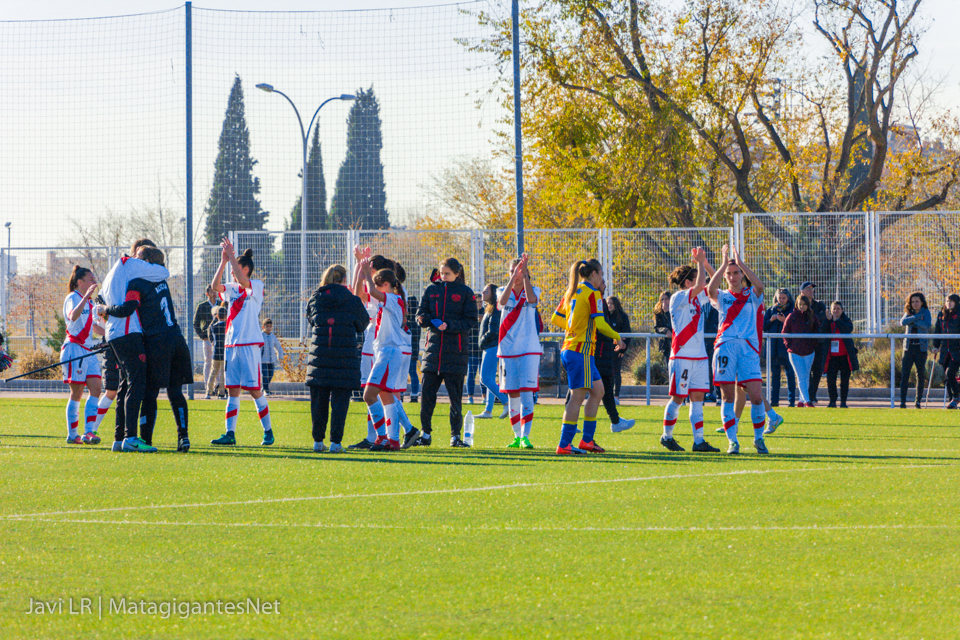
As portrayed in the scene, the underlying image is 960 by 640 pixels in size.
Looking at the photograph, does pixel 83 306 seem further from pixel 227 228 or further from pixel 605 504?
pixel 227 228

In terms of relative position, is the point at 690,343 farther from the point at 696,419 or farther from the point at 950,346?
the point at 950,346

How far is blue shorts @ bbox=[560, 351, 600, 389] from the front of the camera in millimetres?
9547

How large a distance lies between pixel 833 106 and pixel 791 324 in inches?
522

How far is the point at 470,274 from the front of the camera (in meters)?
20.7

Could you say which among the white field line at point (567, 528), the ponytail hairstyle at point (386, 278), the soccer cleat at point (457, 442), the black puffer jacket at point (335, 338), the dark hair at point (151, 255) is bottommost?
the soccer cleat at point (457, 442)

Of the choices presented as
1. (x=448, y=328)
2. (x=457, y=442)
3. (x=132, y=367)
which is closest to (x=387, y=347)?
(x=448, y=328)

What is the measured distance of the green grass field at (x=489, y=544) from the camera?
13.1 ft

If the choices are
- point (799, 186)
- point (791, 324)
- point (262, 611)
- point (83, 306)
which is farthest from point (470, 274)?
point (262, 611)

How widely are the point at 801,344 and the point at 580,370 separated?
8.85 meters

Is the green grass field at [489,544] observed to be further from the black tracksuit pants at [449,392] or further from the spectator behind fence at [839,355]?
the spectator behind fence at [839,355]

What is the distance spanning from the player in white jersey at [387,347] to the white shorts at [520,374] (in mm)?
1154

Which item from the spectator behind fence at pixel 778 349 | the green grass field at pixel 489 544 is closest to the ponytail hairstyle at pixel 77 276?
the green grass field at pixel 489 544

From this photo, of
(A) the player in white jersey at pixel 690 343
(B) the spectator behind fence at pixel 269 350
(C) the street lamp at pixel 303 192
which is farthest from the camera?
(B) the spectator behind fence at pixel 269 350

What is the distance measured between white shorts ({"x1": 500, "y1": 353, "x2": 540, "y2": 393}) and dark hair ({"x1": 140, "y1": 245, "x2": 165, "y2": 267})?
3.66m
